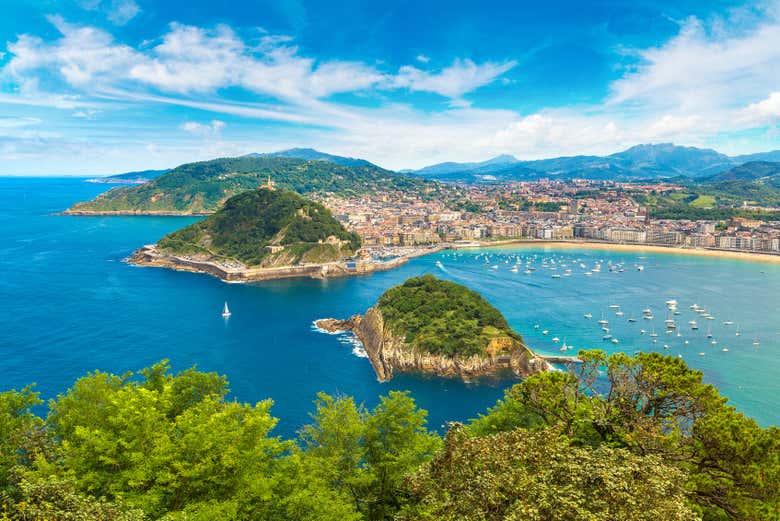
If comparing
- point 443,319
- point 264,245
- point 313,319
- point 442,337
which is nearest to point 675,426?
point 442,337

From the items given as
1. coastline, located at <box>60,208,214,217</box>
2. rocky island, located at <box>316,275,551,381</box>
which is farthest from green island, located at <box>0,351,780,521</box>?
coastline, located at <box>60,208,214,217</box>

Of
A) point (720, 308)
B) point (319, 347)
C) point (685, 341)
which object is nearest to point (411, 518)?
point (319, 347)

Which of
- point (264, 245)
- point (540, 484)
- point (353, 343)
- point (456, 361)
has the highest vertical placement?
point (540, 484)

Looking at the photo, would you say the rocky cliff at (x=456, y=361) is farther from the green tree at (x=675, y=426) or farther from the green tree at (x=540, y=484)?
the green tree at (x=540, y=484)

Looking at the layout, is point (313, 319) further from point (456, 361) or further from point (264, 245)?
point (264, 245)

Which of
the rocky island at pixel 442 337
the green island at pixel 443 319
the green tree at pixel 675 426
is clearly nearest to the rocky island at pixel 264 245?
the green island at pixel 443 319

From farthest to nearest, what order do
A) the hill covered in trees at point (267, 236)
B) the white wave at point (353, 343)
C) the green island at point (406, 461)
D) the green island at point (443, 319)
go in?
the hill covered in trees at point (267, 236)
the white wave at point (353, 343)
the green island at point (443, 319)
the green island at point (406, 461)
